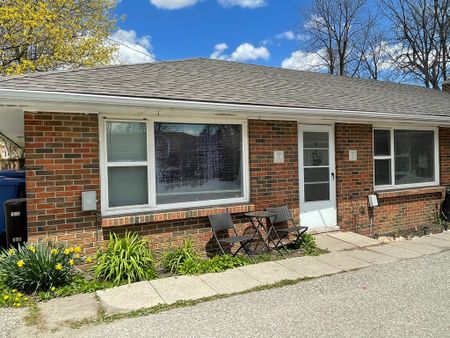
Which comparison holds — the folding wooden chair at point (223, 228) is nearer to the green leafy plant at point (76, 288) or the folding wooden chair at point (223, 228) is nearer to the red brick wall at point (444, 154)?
the green leafy plant at point (76, 288)

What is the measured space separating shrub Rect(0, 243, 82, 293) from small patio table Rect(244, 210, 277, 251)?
9.28 ft

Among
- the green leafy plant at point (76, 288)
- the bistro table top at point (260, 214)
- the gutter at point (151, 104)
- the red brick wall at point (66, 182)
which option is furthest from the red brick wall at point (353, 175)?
the green leafy plant at point (76, 288)

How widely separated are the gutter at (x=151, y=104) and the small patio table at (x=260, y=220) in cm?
174

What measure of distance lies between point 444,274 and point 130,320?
4.38 m

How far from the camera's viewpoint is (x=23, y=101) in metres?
4.49

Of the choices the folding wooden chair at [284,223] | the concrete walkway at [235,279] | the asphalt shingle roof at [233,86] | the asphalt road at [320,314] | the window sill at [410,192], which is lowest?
the asphalt road at [320,314]

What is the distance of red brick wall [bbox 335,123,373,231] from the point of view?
7.52m

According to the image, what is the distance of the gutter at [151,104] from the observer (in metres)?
4.45

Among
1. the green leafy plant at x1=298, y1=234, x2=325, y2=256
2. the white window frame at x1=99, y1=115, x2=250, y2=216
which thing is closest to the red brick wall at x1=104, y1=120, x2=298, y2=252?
the white window frame at x1=99, y1=115, x2=250, y2=216

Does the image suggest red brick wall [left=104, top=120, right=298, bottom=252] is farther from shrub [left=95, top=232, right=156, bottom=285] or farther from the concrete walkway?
the concrete walkway

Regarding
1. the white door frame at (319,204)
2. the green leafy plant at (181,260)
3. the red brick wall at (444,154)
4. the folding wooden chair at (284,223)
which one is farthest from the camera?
the red brick wall at (444,154)

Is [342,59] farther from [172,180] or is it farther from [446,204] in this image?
[172,180]

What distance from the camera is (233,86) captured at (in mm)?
A: 6926

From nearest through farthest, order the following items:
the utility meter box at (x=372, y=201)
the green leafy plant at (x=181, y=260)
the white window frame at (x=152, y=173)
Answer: the green leafy plant at (x=181, y=260) < the white window frame at (x=152, y=173) < the utility meter box at (x=372, y=201)
